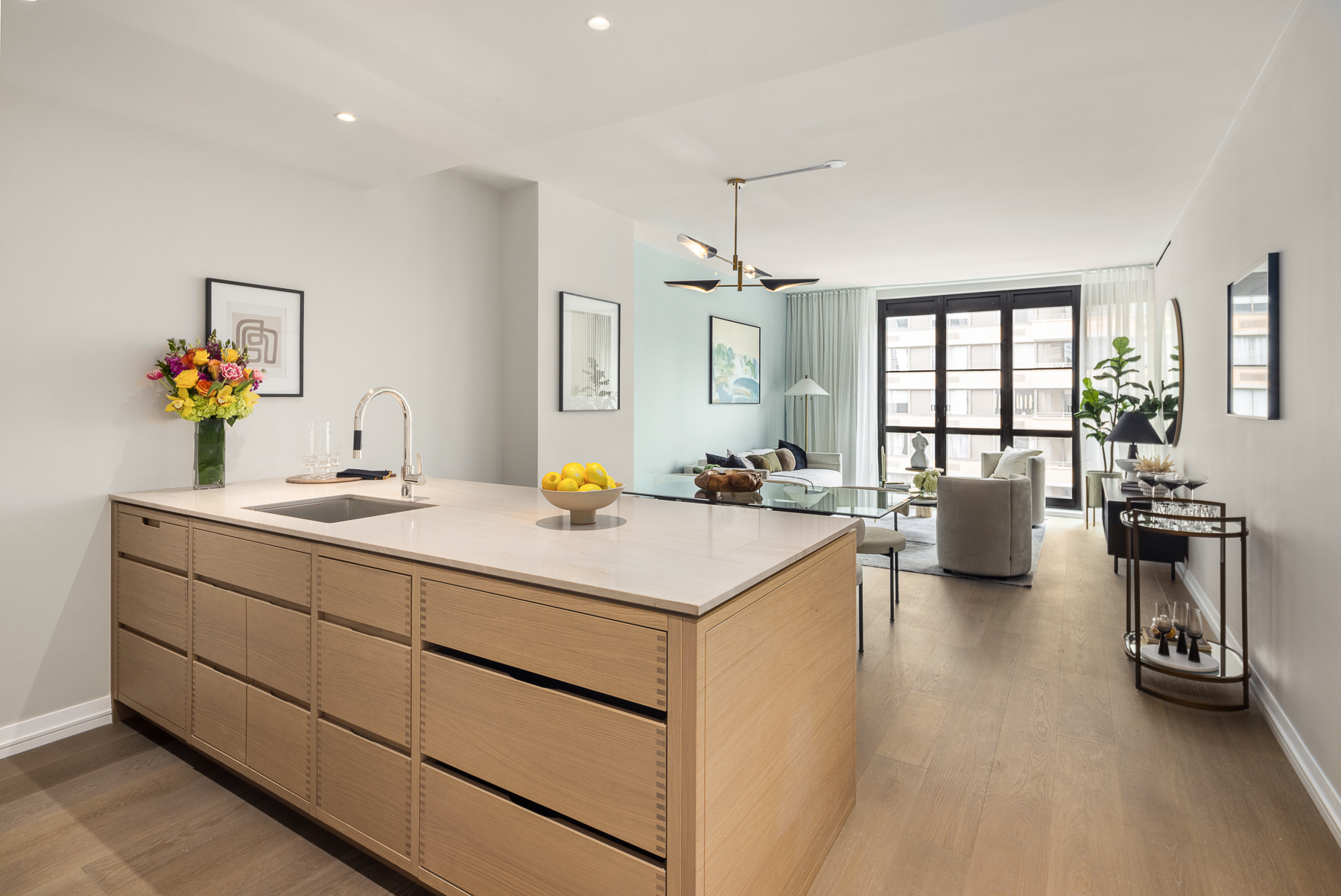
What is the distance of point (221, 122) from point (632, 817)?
2867 mm

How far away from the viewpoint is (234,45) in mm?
2070

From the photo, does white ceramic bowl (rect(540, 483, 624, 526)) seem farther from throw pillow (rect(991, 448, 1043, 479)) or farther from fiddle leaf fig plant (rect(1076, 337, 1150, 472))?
fiddle leaf fig plant (rect(1076, 337, 1150, 472))

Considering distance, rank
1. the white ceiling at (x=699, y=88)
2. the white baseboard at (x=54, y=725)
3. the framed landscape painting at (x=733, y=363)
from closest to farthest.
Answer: the white ceiling at (x=699, y=88)
the white baseboard at (x=54, y=725)
the framed landscape painting at (x=733, y=363)

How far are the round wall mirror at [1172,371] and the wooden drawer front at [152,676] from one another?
579 cm

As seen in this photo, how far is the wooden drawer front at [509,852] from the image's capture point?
130 cm

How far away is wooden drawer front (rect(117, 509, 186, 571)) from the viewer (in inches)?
89.8

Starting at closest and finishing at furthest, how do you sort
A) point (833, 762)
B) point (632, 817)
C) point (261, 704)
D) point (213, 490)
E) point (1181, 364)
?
point (632, 817), point (833, 762), point (261, 704), point (213, 490), point (1181, 364)

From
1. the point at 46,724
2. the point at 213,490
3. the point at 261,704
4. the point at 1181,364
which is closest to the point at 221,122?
the point at 213,490

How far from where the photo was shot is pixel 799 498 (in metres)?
2.60

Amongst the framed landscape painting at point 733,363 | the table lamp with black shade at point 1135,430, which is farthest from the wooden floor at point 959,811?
the framed landscape painting at point 733,363

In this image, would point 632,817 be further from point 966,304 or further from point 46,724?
point 966,304

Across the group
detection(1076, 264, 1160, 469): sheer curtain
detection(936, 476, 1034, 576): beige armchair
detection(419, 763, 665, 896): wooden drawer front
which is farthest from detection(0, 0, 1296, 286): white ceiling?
detection(1076, 264, 1160, 469): sheer curtain

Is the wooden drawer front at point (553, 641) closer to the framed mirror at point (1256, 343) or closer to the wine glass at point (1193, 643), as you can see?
the framed mirror at point (1256, 343)

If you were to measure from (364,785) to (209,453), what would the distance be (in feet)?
5.35
